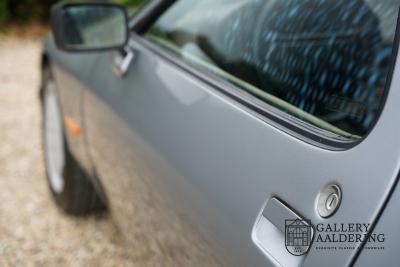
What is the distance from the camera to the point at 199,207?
1290mm

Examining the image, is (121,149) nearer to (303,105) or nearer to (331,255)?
(303,105)

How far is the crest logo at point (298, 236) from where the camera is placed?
96 centimetres

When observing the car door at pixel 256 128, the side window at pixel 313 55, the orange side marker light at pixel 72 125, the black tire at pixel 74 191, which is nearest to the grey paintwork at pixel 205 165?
the car door at pixel 256 128

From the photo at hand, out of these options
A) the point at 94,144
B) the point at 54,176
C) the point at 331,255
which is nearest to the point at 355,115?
the point at 331,255

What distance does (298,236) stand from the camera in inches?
38.6

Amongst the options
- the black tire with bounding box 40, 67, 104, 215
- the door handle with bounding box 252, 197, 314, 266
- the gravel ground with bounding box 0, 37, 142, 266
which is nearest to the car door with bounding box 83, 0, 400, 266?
the door handle with bounding box 252, 197, 314, 266

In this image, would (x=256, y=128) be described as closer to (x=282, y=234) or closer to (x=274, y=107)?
(x=274, y=107)

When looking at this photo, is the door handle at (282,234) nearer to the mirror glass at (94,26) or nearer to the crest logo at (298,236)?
the crest logo at (298,236)

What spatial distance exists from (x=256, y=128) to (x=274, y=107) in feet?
0.39

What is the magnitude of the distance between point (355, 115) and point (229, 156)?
1.07 feet

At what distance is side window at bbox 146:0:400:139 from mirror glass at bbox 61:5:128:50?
59 cm

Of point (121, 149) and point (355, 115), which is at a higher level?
point (355, 115)

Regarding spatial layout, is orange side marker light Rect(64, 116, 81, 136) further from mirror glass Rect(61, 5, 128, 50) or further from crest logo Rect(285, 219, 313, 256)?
crest logo Rect(285, 219, 313, 256)

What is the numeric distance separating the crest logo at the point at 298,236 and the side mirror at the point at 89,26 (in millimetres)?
1220
